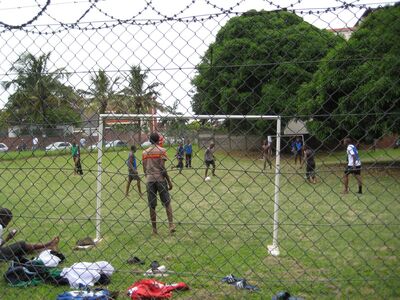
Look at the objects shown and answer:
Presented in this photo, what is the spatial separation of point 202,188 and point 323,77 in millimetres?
11101

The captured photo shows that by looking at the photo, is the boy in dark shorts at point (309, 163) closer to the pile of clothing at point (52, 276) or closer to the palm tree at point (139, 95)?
the palm tree at point (139, 95)

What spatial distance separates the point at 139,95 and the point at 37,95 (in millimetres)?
752

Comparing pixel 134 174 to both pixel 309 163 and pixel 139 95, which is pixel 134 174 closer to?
pixel 139 95

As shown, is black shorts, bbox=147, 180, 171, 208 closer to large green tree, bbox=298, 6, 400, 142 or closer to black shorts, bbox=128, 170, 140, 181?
black shorts, bbox=128, 170, 140, 181

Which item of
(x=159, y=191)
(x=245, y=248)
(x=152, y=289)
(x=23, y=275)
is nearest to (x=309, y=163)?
(x=245, y=248)

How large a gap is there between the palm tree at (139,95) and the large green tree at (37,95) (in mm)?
352

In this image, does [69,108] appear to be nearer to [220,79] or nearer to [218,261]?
[220,79]

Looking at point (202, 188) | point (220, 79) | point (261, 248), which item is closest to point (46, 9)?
point (220, 79)

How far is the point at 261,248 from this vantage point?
638 centimetres

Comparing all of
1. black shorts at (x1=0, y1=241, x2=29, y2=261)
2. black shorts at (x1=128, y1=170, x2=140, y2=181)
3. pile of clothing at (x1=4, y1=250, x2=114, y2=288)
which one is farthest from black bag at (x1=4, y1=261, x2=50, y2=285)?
black shorts at (x1=128, y1=170, x2=140, y2=181)

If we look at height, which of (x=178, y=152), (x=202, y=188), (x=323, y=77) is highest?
(x=323, y=77)

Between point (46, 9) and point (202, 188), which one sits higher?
point (46, 9)

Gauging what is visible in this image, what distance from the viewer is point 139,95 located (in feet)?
8.89

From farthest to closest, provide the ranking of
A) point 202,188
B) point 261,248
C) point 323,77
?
point 202,188, point 261,248, point 323,77
